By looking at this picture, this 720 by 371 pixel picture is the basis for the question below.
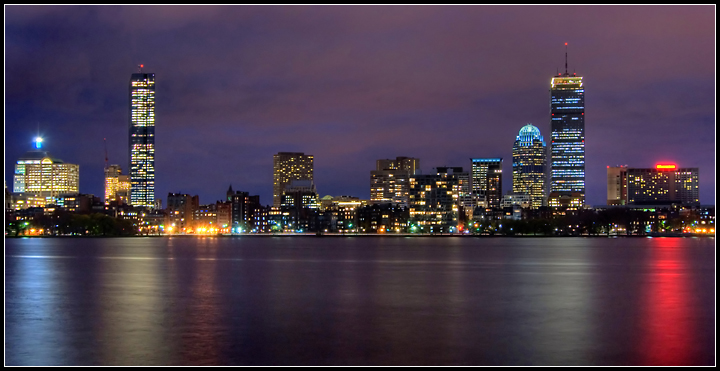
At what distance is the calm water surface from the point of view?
26.8 metres

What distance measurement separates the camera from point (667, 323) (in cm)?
3469

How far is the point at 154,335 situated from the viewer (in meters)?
30.5

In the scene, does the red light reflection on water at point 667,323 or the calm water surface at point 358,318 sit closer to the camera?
the red light reflection on water at point 667,323

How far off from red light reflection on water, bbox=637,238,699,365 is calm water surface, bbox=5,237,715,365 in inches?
2.8

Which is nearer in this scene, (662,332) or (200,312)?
(662,332)

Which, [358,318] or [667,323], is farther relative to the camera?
[358,318]

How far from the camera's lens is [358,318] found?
1420 inches

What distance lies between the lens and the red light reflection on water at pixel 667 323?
2644 cm

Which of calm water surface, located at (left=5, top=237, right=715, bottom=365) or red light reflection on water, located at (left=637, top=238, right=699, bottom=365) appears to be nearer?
red light reflection on water, located at (left=637, top=238, right=699, bottom=365)

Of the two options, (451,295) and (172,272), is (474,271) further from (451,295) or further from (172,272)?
(172,272)

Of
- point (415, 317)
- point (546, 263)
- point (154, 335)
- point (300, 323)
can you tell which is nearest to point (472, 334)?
point (415, 317)

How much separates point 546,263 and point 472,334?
168 ft

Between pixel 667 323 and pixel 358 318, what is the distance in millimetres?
14189

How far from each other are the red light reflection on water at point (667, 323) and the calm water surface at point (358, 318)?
7 cm
